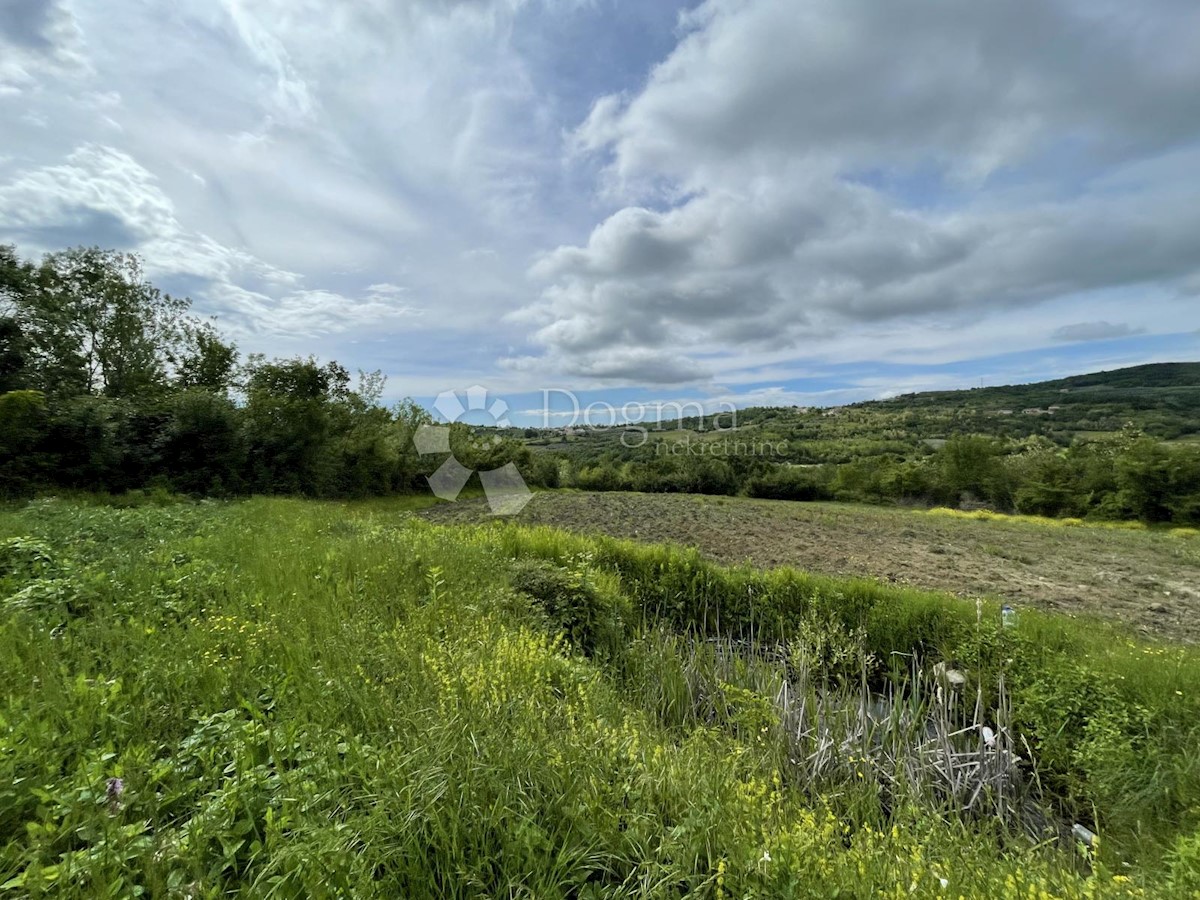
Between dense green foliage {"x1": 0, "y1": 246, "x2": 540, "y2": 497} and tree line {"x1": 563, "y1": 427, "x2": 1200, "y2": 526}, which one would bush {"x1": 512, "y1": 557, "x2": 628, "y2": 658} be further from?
tree line {"x1": 563, "y1": 427, "x2": 1200, "y2": 526}

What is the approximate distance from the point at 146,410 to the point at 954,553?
88.7 feet

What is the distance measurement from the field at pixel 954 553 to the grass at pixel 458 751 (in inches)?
155

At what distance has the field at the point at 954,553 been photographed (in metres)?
9.04

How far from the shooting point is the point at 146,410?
55.9 ft

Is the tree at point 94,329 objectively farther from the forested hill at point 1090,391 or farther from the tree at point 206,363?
the forested hill at point 1090,391

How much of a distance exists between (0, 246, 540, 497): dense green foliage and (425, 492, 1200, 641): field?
6917mm

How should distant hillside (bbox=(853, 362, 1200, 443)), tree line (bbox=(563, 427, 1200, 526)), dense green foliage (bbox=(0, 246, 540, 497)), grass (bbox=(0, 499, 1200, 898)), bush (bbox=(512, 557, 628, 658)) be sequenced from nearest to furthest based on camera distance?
grass (bbox=(0, 499, 1200, 898)), bush (bbox=(512, 557, 628, 658)), dense green foliage (bbox=(0, 246, 540, 497)), tree line (bbox=(563, 427, 1200, 526)), distant hillside (bbox=(853, 362, 1200, 443))

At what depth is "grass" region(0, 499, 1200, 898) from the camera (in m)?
1.76

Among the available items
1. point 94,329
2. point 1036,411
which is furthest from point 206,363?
point 1036,411

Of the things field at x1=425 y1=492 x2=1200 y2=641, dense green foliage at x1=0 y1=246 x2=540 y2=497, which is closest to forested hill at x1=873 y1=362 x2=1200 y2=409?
field at x1=425 y1=492 x2=1200 y2=641

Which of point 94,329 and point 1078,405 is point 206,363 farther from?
point 1078,405

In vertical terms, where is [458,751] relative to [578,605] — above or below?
above

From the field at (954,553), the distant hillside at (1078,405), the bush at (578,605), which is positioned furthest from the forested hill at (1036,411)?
the bush at (578,605)

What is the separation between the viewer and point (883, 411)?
81.2m
